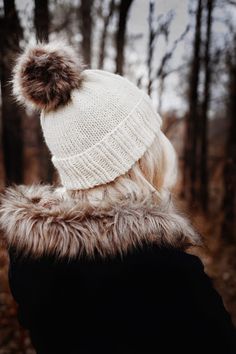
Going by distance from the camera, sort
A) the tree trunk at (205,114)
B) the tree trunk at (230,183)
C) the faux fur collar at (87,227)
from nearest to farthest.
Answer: the faux fur collar at (87,227), the tree trunk at (230,183), the tree trunk at (205,114)

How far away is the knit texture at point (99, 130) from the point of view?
166cm

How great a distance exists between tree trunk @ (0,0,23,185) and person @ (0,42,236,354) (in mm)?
1584

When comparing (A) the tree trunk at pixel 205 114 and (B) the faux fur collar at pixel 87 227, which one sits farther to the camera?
(A) the tree trunk at pixel 205 114

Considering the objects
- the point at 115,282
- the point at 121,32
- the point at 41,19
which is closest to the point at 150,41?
the point at 121,32

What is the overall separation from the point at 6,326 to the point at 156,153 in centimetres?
391

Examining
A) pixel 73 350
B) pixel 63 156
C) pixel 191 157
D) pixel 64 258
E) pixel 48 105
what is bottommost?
pixel 191 157

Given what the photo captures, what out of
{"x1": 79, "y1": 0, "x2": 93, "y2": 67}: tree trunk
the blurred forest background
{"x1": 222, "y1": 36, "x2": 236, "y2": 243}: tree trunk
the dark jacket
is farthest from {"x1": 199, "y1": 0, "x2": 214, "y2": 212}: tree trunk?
the dark jacket

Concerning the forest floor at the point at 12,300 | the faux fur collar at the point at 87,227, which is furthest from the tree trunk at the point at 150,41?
the faux fur collar at the point at 87,227

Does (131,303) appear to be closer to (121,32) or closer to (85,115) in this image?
(85,115)

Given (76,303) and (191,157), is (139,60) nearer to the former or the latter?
(76,303)

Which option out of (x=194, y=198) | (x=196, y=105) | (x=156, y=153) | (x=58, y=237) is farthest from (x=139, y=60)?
(x=194, y=198)

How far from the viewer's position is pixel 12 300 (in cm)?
487

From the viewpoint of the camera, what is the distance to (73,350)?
155cm

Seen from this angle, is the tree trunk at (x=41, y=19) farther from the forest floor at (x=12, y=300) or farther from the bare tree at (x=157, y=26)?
the forest floor at (x=12, y=300)
